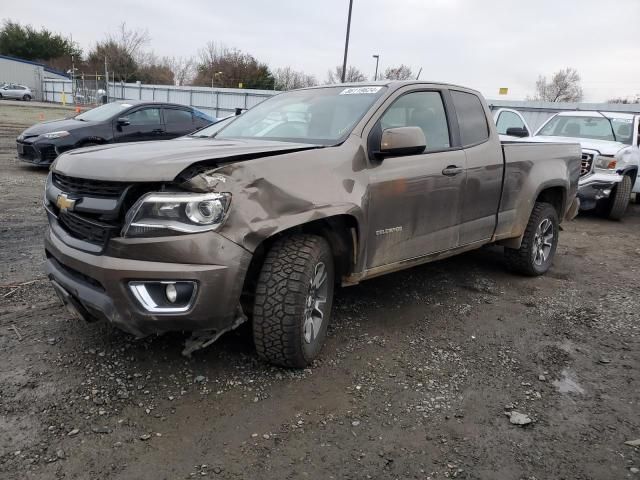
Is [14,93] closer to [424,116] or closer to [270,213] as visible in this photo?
[424,116]

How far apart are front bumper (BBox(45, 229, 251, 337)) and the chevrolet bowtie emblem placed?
0.92ft

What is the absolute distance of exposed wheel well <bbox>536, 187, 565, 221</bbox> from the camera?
17.5ft

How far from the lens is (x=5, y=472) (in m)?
A: 2.07

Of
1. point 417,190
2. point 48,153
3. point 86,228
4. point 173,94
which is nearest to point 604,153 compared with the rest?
point 417,190

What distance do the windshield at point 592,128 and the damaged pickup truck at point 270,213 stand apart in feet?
21.5

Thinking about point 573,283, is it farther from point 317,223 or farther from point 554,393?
point 317,223

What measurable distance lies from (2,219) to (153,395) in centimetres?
439

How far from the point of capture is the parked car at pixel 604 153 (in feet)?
27.5

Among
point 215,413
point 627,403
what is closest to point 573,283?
point 627,403

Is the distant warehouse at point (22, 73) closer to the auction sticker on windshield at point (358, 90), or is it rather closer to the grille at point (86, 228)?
the auction sticker on windshield at point (358, 90)

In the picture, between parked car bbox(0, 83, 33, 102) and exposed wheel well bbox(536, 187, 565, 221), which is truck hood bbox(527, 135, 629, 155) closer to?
exposed wheel well bbox(536, 187, 565, 221)

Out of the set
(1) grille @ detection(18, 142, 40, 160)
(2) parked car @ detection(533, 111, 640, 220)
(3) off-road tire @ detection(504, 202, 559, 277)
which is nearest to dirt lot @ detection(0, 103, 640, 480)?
(3) off-road tire @ detection(504, 202, 559, 277)

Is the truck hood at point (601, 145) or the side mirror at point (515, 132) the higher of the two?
Answer: the side mirror at point (515, 132)

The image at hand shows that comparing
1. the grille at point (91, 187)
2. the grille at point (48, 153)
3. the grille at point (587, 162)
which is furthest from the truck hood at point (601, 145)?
the grille at point (48, 153)
